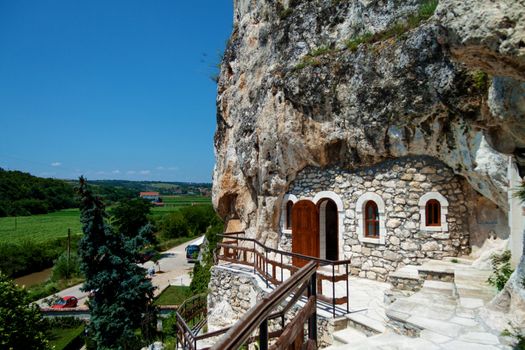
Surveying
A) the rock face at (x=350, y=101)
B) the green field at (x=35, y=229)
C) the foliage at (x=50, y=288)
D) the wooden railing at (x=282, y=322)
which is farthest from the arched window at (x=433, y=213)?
the green field at (x=35, y=229)

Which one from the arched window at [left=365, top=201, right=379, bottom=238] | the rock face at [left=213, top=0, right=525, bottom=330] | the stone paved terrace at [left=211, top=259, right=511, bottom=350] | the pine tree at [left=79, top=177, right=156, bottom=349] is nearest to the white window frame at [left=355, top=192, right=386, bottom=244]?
the arched window at [left=365, top=201, right=379, bottom=238]

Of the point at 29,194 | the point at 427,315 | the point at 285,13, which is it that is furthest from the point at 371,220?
the point at 29,194

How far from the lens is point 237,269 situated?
10.8 metres

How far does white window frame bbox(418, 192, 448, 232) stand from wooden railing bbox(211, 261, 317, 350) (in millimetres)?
6850

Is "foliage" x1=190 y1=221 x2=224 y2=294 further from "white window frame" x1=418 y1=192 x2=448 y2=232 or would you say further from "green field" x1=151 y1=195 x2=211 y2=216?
"green field" x1=151 y1=195 x2=211 y2=216

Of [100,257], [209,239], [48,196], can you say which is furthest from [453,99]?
[48,196]

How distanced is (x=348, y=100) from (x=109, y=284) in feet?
36.0

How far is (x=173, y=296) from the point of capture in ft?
83.1

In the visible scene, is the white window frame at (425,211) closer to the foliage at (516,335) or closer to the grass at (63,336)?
the foliage at (516,335)

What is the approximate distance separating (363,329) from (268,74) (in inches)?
356

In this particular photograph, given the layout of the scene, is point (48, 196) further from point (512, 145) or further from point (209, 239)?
point (512, 145)

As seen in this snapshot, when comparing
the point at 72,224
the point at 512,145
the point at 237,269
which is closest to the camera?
the point at 512,145

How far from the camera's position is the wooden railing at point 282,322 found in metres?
1.65

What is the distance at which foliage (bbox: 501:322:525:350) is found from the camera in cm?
355
